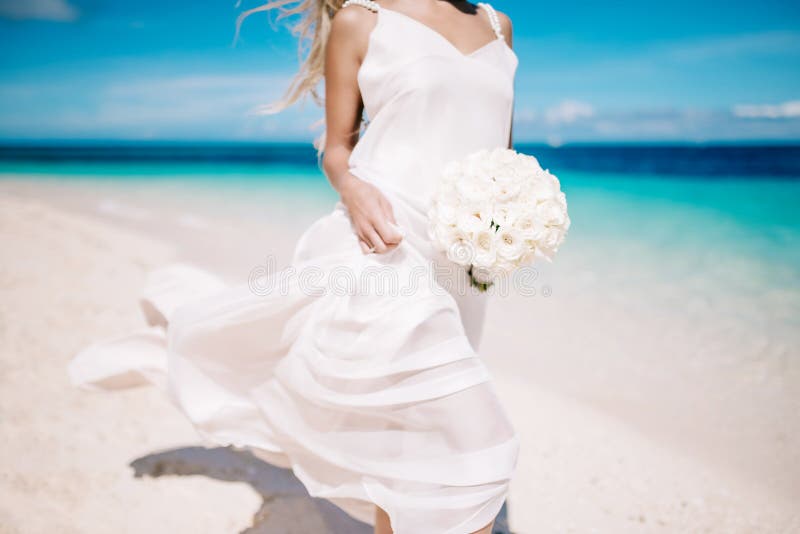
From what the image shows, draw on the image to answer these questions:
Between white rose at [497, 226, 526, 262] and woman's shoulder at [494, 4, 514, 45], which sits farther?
woman's shoulder at [494, 4, 514, 45]

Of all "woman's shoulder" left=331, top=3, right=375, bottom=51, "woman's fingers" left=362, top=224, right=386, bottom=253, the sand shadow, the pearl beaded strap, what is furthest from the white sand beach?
the pearl beaded strap

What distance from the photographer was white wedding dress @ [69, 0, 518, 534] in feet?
5.86

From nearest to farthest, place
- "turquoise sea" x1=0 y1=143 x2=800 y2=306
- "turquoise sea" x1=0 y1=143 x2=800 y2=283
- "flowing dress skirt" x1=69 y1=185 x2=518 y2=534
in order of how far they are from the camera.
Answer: "flowing dress skirt" x1=69 y1=185 x2=518 y2=534, "turquoise sea" x1=0 y1=143 x2=800 y2=306, "turquoise sea" x1=0 y1=143 x2=800 y2=283

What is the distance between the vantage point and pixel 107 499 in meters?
2.91

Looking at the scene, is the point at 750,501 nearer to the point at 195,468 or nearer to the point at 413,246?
the point at 413,246

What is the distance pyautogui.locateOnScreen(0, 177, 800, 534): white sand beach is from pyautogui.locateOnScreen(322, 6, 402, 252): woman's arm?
5.74 feet

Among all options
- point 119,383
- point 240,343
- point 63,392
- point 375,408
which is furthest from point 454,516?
point 63,392

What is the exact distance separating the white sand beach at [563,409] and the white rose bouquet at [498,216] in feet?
6.19

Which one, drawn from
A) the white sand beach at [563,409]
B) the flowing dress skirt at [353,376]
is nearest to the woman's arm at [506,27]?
the flowing dress skirt at [353,376]

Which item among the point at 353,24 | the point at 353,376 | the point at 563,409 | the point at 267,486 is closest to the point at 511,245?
the point at 353,376

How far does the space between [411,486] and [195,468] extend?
6.62 feet

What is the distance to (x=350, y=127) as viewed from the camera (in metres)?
2.44

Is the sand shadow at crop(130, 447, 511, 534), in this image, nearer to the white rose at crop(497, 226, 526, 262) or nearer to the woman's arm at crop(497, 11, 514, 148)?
the white rose at crop(497, 226, 526, 262)

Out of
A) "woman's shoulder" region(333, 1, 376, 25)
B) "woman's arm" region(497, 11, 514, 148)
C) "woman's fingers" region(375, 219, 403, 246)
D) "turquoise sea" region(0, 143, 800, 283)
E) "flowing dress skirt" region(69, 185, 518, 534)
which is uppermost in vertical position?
"woman's shoulder" region(333, 1, 376, 25)
